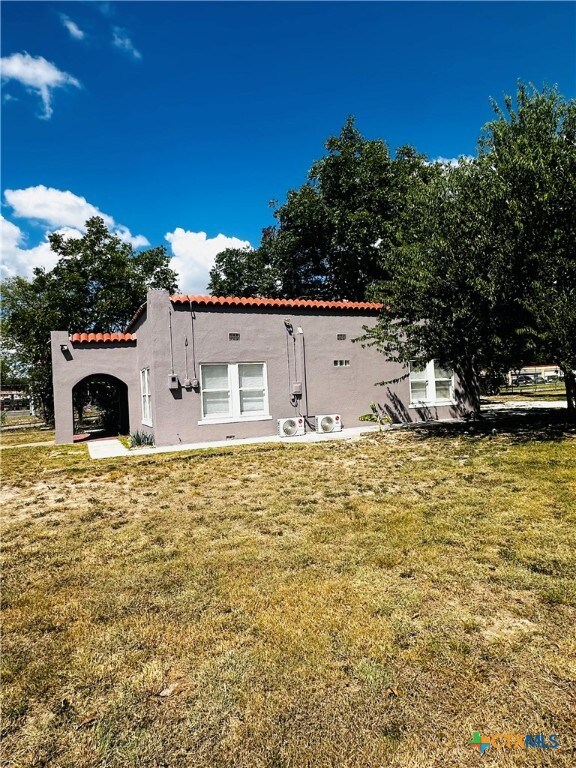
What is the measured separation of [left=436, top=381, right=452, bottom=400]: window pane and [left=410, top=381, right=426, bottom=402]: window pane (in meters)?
0.61

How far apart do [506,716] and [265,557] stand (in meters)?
2.36

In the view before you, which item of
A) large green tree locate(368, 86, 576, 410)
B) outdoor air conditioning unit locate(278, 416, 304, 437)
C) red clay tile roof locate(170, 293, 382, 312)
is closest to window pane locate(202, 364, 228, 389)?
red clay tile roof locate(170, 293, 382, 312)

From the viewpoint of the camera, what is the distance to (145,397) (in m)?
14.4

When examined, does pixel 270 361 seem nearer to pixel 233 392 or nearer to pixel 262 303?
pixel 233 392

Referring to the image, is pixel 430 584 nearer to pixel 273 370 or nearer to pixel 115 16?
pixel 273 370

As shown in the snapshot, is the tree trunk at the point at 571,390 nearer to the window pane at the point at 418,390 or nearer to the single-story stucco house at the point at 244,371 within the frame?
the single-story stucco house at the point at 244,371

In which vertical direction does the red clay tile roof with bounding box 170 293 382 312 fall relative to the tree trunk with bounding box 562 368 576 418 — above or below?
above

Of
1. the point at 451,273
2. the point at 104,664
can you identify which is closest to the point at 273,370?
the point at 451,273

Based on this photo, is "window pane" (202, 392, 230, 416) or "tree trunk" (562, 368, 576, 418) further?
"window pane" (202, 392, 230, 416)

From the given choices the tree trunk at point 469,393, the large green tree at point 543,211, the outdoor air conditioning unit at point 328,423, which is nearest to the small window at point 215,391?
the outdoor air conditioning unit at point 328,423

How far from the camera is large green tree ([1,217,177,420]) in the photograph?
21828 mm

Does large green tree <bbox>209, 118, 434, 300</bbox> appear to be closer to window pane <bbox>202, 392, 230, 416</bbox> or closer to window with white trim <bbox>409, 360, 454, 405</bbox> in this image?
window with white trim <bbox>409, 360, 454, 405</bbox>

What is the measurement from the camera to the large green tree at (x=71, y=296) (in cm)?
2183

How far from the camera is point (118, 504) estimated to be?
6238 millimetres
